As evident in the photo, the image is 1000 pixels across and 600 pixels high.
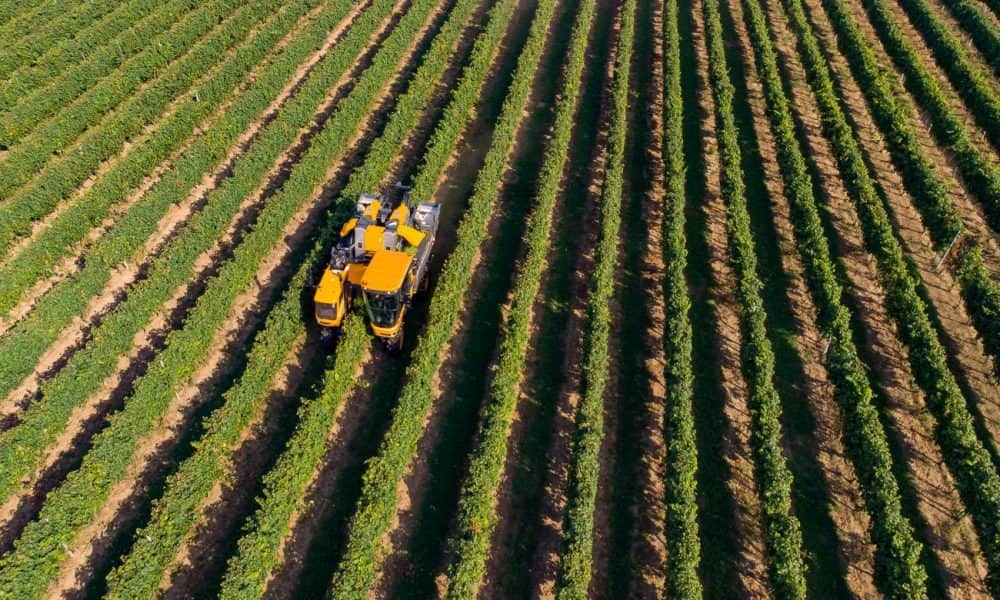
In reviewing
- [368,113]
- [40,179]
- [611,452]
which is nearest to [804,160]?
[611,452]

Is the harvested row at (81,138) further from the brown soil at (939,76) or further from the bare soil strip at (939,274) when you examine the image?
the brown soil at (939,76)

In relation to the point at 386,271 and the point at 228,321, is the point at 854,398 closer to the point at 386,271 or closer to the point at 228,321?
the point at 386,271

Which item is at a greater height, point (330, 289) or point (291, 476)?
point (330, 289)

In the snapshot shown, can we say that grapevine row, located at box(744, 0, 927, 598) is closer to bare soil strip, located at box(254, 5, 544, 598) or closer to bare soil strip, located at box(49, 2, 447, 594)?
bare soil strip, located at box(254, 5, 544, 598)

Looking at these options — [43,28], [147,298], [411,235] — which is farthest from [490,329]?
[43,28]

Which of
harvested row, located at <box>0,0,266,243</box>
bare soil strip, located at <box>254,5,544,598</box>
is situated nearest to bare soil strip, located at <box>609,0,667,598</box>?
bare soil strip, located at <box>254,5,544,598</box>

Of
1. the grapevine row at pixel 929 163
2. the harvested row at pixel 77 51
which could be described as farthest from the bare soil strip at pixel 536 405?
the harvested row at pixel 77 51
